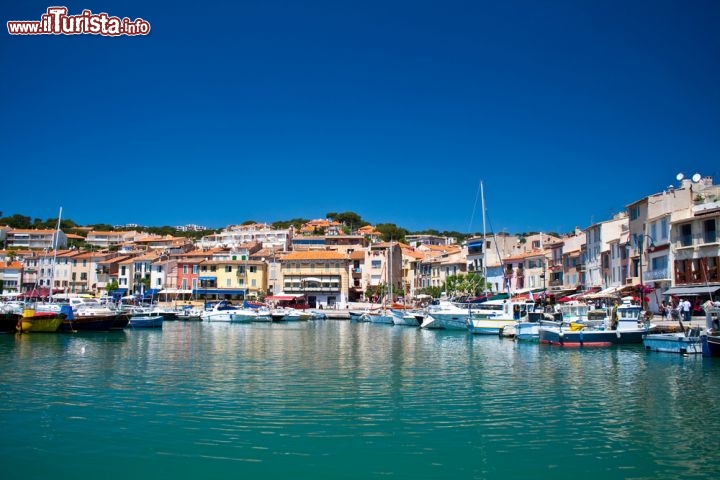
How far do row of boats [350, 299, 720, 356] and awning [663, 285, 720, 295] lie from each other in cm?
311

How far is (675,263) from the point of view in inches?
1945

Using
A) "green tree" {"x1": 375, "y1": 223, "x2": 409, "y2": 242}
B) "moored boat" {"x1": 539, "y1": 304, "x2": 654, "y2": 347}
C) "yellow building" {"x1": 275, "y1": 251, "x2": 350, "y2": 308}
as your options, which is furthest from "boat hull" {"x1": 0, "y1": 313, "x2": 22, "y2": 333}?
"green tree" {"x1": 375, "y1": 223, "x2": 409, "y2": 242}

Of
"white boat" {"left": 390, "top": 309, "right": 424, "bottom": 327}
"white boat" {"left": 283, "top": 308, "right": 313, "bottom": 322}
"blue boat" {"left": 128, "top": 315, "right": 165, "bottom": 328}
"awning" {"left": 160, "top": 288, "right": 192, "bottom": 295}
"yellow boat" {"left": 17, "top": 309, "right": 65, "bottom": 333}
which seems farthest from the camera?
"awning" {"left": 160, "top": 288, "right": 192, "bottom": 295}

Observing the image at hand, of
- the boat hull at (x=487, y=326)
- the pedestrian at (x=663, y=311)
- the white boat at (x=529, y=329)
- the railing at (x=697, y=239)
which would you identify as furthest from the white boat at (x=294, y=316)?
the railing at (x=697, y=239)

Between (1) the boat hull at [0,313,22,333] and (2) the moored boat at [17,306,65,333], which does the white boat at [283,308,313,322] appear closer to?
(2) the moored boat at [17,306,65,333]

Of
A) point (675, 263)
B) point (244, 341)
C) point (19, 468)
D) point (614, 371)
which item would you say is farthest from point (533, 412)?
point (675, 263)

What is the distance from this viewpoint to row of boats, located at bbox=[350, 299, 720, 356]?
108 feet

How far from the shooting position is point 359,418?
17891mm

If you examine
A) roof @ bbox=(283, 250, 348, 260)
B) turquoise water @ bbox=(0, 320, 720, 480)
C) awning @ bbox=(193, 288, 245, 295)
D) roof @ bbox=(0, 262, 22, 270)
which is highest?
roof @ bbox=(283, 250, 348, 260)

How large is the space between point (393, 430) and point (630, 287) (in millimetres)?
44601

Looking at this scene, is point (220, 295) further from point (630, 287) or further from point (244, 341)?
point (630, 287)

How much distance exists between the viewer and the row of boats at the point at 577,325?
3300 centimetres

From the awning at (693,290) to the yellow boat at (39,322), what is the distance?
4844 centimetres

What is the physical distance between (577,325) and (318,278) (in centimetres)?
6772
